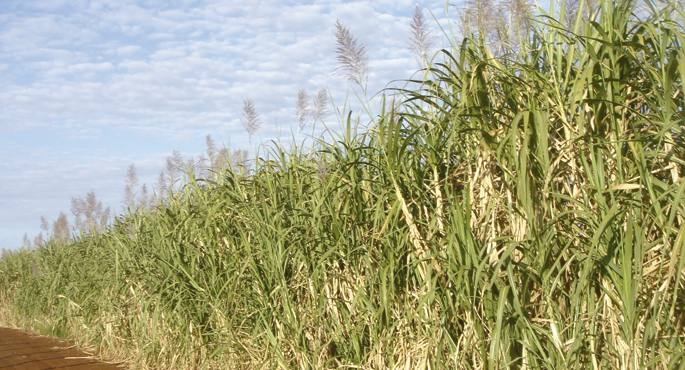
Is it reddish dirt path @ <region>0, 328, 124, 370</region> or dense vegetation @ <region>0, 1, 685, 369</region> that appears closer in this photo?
dense vegetation @ <region>0, 1, 685, 369</region>

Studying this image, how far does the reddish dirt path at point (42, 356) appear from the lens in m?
5.62

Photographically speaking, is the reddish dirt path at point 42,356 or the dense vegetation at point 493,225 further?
the reddish dirt path at point 42,356

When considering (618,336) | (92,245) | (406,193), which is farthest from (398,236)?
(92,245)

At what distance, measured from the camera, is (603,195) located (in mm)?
2422

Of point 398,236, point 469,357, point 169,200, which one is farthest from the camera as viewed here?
point 169,200

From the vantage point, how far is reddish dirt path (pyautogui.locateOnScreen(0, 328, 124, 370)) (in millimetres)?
5618

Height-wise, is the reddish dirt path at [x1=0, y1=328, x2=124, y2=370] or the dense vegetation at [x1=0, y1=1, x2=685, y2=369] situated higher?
the dense vegetation at [x1=0, y1=1, x2=685, y2=369]

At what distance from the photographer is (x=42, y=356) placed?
20.3 feet

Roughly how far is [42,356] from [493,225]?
505 cm

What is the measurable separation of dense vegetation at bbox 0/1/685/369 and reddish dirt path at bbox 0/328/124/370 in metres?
2.16

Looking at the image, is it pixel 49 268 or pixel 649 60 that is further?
pixel 49 268

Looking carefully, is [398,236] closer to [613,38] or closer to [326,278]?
[326,278]

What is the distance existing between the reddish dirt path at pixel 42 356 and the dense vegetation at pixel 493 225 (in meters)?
2.16

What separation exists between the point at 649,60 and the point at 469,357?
134cm
